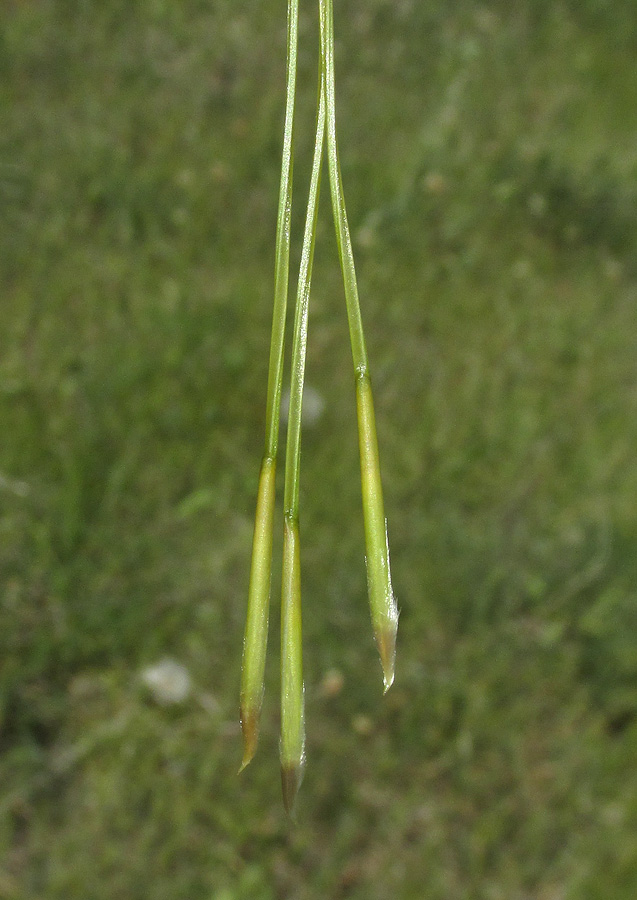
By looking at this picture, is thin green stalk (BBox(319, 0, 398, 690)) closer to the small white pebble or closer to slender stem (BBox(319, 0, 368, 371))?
slender stem (BBox(319, 0, 368, 371))

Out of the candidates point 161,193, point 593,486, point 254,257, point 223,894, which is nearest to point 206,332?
point 254,257

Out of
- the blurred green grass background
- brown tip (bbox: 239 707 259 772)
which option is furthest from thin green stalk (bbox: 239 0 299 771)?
the blurred green grass background

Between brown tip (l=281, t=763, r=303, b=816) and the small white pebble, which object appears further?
the small white pebble

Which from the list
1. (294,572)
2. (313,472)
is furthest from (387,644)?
(313,472)

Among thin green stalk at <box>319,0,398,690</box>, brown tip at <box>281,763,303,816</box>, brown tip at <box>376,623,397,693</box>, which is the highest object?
thin green stalk at <box>319,0,398,690</box>

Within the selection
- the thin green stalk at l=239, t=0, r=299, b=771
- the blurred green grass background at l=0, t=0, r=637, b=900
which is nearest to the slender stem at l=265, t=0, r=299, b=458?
the thin green stalk at l=239, t=0, r=299, b=771

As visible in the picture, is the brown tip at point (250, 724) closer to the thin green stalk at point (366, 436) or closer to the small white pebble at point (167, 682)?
the thin green stalk at point (366, 436)

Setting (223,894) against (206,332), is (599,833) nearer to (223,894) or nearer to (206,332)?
(223,894)

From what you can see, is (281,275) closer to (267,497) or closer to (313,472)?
(267,497)

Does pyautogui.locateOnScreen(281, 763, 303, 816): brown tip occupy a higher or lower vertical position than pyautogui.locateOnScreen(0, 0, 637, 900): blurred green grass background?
higher
